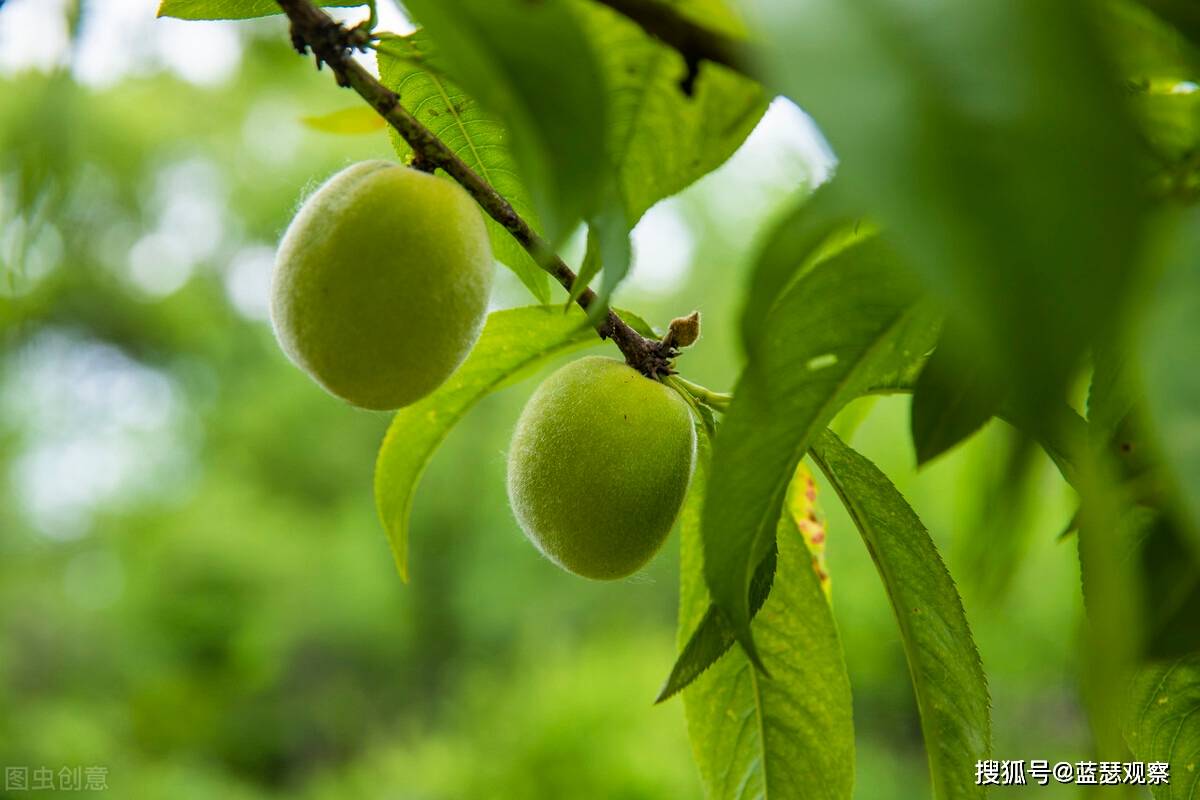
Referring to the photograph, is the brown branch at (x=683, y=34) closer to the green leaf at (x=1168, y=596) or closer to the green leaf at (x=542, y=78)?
the green leaf at (x=542, y=78)

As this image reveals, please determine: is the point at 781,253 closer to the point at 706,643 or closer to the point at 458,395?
the point at 706,643

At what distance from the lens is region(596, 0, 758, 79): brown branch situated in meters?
0.29

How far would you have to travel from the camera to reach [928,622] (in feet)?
1.67

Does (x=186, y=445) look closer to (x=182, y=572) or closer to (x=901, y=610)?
(x=182, y=572)

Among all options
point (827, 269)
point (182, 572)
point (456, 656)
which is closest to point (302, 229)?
point (827, 269)

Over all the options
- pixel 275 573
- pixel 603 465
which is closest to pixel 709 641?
pixel 603 465

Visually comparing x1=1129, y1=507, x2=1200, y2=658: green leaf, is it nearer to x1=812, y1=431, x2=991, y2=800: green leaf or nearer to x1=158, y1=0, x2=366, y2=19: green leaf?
x1=812, y1=431, x2=991, y2=800: green leaf

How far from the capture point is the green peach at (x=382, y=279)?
0.41 metres

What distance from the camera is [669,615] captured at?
6.31 m

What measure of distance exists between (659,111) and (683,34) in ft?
0.17

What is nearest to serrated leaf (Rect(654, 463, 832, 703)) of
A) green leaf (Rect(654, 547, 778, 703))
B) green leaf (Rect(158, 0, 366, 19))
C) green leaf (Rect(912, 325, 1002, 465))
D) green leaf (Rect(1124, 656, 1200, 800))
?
green leaf (Rect(654, 547, 778, 703))

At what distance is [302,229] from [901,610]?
0.34 metres

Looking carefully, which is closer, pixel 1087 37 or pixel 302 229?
pixel 1087 37

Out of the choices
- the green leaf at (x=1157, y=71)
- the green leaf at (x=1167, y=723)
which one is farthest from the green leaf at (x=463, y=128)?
the green leaf at (x=1167, y=723)
